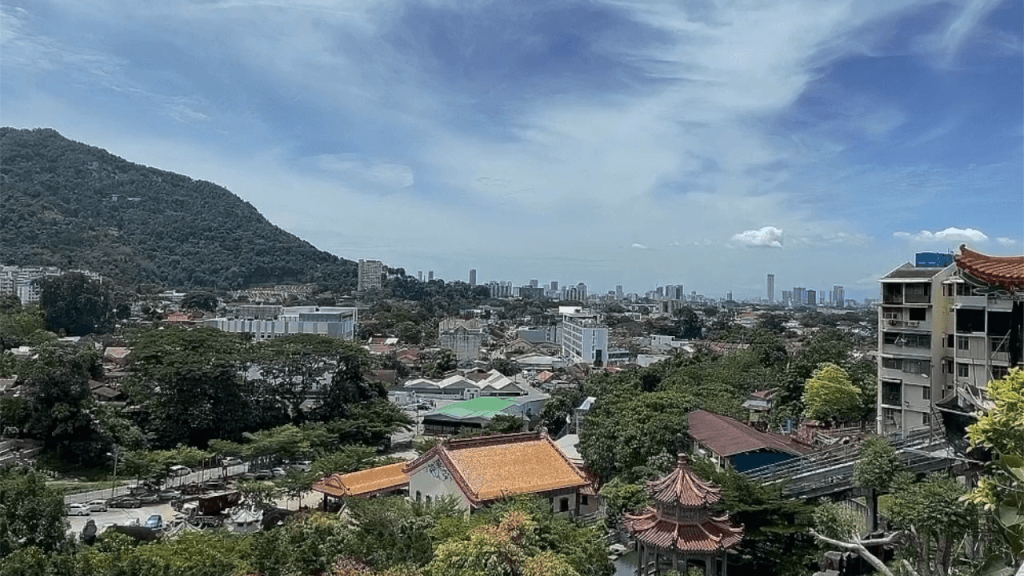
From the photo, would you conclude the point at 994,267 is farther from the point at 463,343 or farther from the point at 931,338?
the point at 463,343

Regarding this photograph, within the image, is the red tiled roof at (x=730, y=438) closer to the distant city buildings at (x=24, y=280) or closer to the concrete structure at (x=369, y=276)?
the distant city buildings at (x=24, y=280)

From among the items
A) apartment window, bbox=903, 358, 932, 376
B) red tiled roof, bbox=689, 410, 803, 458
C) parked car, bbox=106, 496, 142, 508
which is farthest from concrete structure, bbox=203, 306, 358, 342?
apartment window, bbox=903, 358, 932, 376

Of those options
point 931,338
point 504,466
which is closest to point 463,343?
point 931,338

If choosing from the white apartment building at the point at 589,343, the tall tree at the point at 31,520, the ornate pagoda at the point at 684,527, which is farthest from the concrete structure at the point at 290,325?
Answer: the ornate pagoda at the point at 684,527

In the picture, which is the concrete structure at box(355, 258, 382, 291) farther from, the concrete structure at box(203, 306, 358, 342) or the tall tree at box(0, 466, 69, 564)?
the tall tree at box(0, 466, 69, 564)

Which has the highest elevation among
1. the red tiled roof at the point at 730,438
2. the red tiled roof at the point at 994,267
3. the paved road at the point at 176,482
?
the red tiled roof at the point at 994,267

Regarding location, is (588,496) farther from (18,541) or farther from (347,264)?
(347,264)
